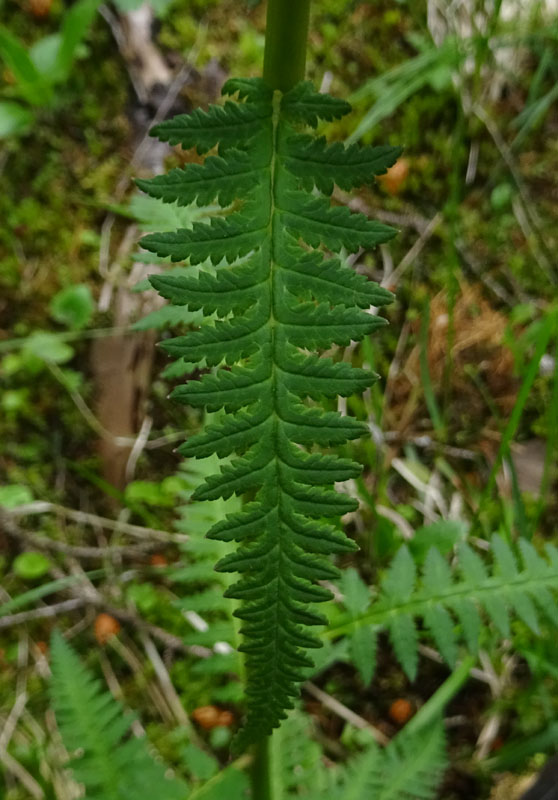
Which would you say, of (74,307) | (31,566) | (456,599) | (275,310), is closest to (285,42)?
(275,310)

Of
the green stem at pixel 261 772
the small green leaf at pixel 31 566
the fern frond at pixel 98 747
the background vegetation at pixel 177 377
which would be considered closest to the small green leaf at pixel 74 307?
the background vegetation at pixel 177 377

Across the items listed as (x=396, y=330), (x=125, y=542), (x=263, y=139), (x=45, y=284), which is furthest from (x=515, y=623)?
(x=45, y=284)

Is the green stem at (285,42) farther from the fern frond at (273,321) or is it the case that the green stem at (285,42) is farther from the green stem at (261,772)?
the green stem at (261,772)

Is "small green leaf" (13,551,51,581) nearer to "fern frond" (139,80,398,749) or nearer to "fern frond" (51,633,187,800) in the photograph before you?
"fern frond" (51,633,187,800)

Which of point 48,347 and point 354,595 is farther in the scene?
point 48,347

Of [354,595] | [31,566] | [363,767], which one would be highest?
[354,595]

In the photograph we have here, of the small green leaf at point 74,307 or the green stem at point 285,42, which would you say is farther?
the small green leaf at point 74,307

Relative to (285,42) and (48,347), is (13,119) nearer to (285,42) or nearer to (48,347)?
(48,347)
